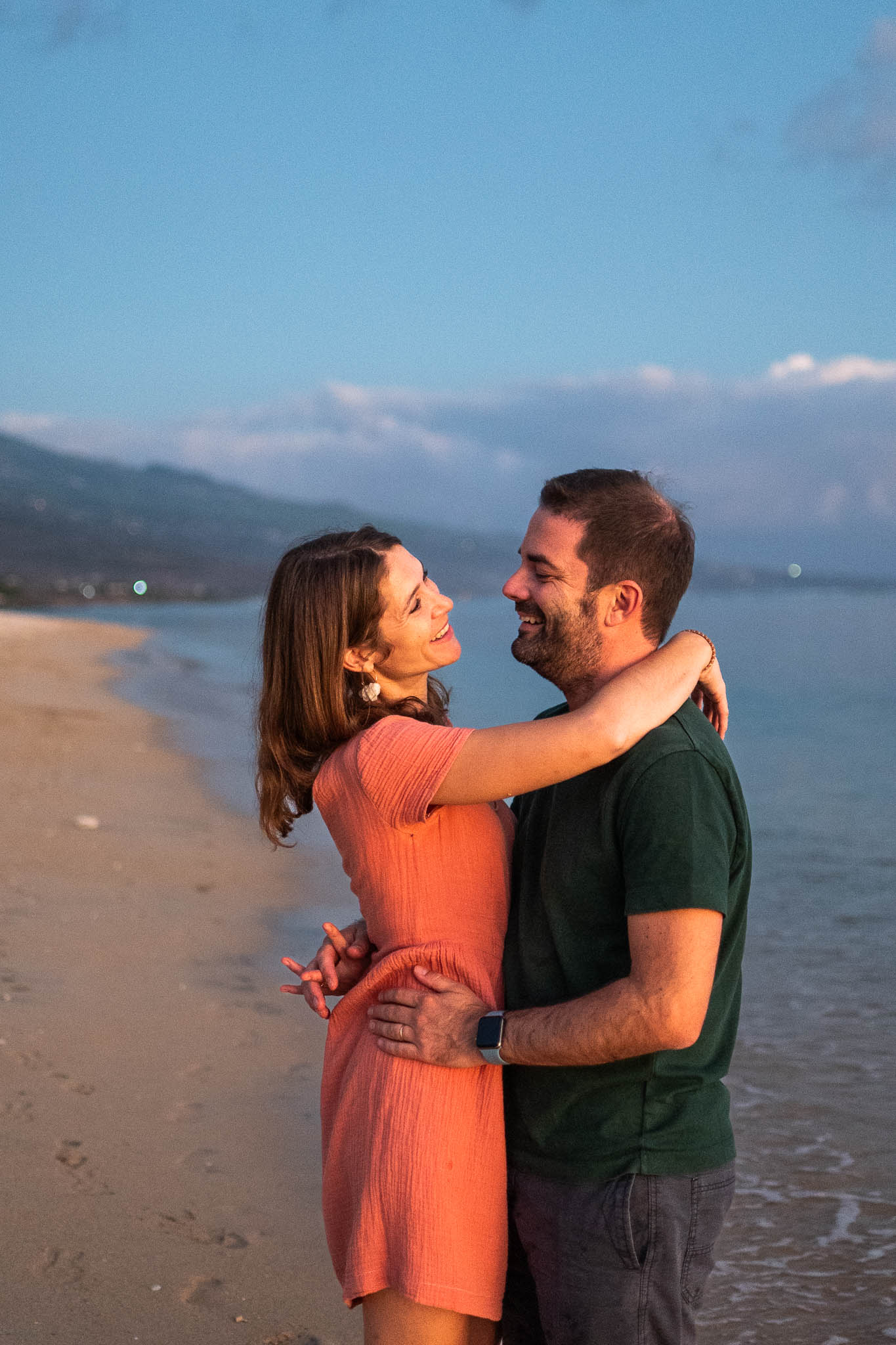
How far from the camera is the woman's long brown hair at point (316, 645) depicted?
2.55 metres

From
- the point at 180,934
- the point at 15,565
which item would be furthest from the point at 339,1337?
the point at 15,565

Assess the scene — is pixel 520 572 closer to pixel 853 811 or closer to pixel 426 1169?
pixel 426 1169

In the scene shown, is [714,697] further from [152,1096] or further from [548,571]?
[152,1096]

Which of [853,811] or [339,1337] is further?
[853,811]

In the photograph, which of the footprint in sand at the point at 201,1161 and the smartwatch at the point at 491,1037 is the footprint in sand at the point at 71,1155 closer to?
the footprint in sand at the point at 201,1161

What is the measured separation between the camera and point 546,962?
7.70 ft

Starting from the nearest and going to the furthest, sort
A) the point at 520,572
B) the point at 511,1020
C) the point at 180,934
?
the point at 511,1020
the point at 520,572
the point at 180,934

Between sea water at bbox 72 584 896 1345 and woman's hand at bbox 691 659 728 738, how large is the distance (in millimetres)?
2334

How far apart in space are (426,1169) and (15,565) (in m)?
141

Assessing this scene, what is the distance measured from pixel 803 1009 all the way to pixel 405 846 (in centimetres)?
555

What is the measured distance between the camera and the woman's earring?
2.64m

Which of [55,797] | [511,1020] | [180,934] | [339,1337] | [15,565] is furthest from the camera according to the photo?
[15,565]

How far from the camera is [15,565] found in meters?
134

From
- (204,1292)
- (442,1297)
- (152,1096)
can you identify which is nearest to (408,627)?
(442,1297)
